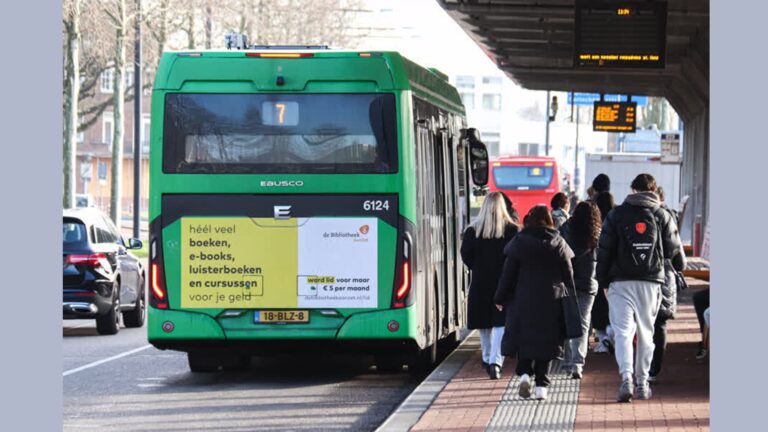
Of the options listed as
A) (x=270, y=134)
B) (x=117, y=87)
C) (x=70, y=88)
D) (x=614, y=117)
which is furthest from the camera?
(x=117, y=87)

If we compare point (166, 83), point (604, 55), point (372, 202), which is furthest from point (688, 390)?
point (604, 55)

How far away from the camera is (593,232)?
14953 mm

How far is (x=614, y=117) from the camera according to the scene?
44.1 meters

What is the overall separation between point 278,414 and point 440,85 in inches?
220

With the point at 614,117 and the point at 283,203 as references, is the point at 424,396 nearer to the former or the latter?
the point at 283,203

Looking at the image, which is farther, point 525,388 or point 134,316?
point 134,316

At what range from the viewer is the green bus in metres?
14.6

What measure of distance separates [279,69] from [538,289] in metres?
3.37

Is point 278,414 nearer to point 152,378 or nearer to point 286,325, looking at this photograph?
point 286,325

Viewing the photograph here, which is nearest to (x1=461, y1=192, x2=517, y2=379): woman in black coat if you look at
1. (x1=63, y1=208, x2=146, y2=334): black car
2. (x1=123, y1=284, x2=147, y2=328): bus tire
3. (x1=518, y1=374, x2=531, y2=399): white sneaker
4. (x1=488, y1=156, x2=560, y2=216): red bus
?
(x1=518, y1=374, x2=531, y2=399): white sneaker

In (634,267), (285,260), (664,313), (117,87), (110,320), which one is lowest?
(110,320)

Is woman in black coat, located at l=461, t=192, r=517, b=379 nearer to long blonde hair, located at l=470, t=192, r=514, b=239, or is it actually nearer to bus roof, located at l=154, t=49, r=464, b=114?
long blonde hair, located at l=470, t=192, r=514, b=239

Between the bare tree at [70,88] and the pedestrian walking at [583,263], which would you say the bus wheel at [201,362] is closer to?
the pedestrian walking at [583,263]

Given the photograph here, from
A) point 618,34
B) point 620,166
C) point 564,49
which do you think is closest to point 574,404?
point 618,34
